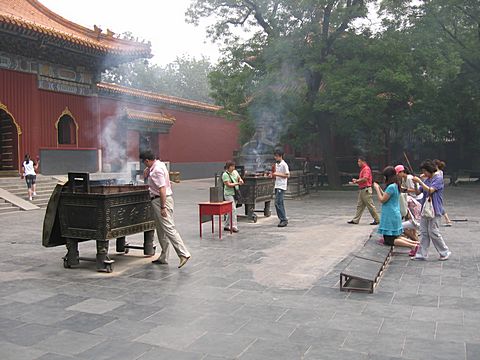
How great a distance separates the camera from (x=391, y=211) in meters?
6.94

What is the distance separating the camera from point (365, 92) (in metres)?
15.5

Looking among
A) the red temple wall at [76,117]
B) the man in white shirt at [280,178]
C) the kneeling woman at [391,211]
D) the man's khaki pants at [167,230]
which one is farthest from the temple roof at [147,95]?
the kneeling woman at [391,211]

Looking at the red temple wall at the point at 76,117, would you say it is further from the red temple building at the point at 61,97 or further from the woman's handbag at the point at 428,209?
the woman's handbag at the point at 428,209

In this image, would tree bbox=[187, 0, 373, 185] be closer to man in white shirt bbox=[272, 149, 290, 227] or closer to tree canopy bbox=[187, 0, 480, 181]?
tree canopy bbox=[187, 0, 480, 181]

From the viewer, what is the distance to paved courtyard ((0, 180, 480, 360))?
3.63 meters

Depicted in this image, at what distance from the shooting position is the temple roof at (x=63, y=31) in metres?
14.7

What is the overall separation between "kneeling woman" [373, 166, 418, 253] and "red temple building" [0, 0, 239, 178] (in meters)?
11.9

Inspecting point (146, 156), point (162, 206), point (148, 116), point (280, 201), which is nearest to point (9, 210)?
point (280, 201)

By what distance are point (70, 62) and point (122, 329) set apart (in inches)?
605

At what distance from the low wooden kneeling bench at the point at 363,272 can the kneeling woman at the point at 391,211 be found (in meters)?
0.81

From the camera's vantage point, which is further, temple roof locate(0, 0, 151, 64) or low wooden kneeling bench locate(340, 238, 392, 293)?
temple roof locate(0, 0, 151, 64)

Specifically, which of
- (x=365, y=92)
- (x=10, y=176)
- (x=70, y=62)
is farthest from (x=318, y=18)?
(x=10, y=176)

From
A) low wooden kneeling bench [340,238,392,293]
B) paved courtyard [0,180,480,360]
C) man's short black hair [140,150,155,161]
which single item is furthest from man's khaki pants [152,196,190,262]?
low wooden kneeling bench [340,238,392,293]

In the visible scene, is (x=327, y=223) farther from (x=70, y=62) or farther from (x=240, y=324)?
(x=70, y=62)
